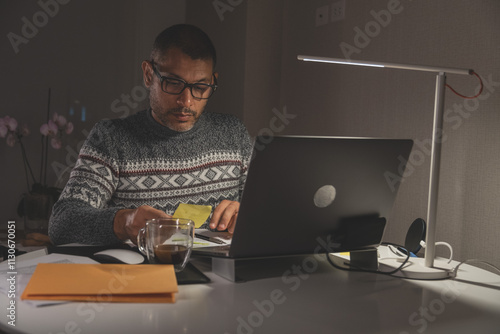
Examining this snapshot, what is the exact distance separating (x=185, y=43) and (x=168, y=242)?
2.81 ft

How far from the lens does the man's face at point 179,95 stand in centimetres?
164

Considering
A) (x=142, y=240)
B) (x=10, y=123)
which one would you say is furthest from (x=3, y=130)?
(x=142, y=240)

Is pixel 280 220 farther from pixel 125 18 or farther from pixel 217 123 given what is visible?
pixel 125 18

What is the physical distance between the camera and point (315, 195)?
3.28 ft

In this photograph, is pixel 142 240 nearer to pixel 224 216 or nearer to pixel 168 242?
pixel 168 242

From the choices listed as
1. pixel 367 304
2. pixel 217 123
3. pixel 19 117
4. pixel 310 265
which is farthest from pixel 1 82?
pixel 367 304

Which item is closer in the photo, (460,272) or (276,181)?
(276,181)

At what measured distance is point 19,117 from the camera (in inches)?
108

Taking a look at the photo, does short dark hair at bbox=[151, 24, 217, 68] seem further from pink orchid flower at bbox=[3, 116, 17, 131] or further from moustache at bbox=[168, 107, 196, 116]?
pink orchid flower at bbox=[3, 116, 17, 131]

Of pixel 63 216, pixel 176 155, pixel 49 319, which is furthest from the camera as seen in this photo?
pixel 176 155

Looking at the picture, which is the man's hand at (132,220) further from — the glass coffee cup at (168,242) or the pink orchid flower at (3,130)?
the pink orchid flower at (3,130)

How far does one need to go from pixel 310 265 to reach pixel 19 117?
221 centimetres

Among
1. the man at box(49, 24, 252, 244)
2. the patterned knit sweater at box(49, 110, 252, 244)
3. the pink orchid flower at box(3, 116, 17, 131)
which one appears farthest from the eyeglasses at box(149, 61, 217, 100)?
the pink orchid flower at box(3, 116, 17, 131)

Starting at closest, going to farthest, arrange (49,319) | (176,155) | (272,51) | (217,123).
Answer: (49,319) < (176,155) < (217,123) < (272,51)
